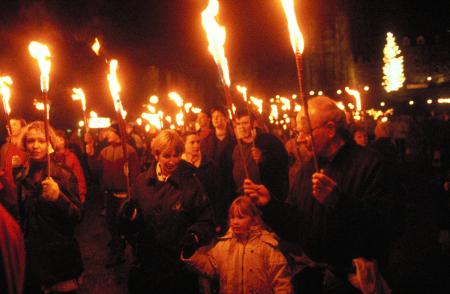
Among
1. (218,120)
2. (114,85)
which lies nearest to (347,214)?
(114,85)

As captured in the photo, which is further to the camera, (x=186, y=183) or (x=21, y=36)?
(x=21, y=36)

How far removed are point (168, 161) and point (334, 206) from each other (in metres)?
1.74

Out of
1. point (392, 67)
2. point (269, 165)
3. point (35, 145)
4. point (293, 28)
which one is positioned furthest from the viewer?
point (392, 67)

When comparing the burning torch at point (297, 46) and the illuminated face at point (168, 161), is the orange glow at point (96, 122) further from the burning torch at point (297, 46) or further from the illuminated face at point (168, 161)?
the burning torch at point (297, 46)

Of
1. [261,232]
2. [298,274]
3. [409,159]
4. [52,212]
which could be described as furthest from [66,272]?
[409,159]

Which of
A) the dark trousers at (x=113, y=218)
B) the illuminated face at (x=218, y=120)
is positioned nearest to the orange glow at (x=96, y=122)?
the dark trousers at (x=113, y=218)

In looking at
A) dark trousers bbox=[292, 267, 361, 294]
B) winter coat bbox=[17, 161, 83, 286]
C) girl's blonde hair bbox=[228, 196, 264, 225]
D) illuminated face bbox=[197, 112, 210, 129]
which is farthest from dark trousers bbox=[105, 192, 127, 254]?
dark trousers bbox=[292, 267, 361, 294]

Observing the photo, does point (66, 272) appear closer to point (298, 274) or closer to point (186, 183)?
point (186, 183)

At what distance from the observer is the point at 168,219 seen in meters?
3.82

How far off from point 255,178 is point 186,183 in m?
1.82

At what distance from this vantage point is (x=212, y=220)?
12.7 feet

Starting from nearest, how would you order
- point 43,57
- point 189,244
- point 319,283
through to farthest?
point 319,283, point 189,244, point 43,57

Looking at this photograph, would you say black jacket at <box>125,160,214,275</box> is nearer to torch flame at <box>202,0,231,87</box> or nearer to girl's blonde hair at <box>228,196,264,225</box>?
girl's blonde hair at <box>228,196,264,225</box>

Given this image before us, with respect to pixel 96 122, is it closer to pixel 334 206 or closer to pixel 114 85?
pixel 114 85
